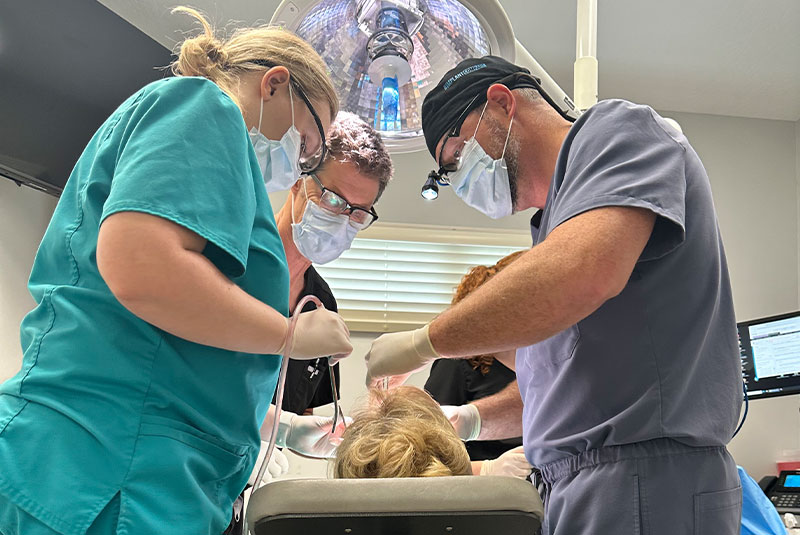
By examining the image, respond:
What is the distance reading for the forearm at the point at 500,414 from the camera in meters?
2.10

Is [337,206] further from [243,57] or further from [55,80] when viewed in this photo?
[55,80]

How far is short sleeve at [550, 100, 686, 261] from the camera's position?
104cm

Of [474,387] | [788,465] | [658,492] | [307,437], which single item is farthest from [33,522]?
[788,465]

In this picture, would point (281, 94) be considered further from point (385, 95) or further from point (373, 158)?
point (373, 158)

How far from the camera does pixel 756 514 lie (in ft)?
4.40

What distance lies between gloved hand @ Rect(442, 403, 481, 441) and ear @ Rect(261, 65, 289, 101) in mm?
1057

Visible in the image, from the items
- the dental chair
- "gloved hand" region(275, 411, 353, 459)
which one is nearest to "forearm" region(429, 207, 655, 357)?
the dental chair

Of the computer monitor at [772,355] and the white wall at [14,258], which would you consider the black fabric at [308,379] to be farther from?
the computer monitor at [772,355]

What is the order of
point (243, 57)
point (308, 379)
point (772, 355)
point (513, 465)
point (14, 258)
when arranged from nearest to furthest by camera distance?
point (243, 57)
point (513, 465)
point (308, 379)
point (14, 258)
point (772, 355)

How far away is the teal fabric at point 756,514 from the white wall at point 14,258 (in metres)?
2.44

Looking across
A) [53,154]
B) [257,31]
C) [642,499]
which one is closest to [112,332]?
[257,31]

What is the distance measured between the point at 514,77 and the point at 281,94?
1.75 feet

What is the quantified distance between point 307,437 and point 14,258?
163cm

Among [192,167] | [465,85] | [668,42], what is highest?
[668,42]
